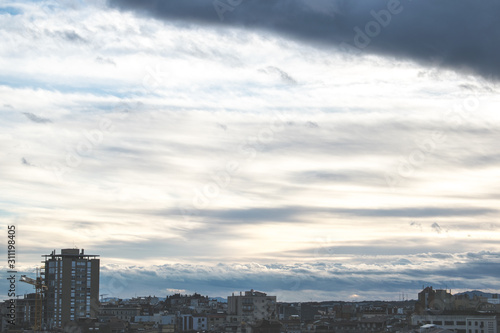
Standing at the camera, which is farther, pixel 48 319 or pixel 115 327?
pixel 48 319

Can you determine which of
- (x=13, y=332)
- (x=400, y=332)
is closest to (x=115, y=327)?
(x=13, y=332)

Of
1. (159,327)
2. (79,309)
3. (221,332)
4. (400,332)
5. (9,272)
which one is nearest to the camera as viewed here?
(9,272)

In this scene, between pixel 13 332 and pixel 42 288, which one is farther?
pixel 42 288

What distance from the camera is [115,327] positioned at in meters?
157

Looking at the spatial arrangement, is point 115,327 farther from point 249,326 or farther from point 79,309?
point 79,309

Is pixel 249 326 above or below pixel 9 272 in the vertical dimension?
below

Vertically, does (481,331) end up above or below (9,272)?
below

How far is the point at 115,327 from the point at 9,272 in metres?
47.6

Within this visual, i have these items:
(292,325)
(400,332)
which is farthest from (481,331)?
(292,325)

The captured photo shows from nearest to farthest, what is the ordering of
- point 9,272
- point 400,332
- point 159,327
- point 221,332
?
point 9,272, point 400,332, point 221,332, point 159,327

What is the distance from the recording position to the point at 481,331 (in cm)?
15575

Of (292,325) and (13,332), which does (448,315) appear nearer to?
(292,325)

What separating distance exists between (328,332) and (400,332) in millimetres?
20937

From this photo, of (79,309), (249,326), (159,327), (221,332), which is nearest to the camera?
(249,326)
